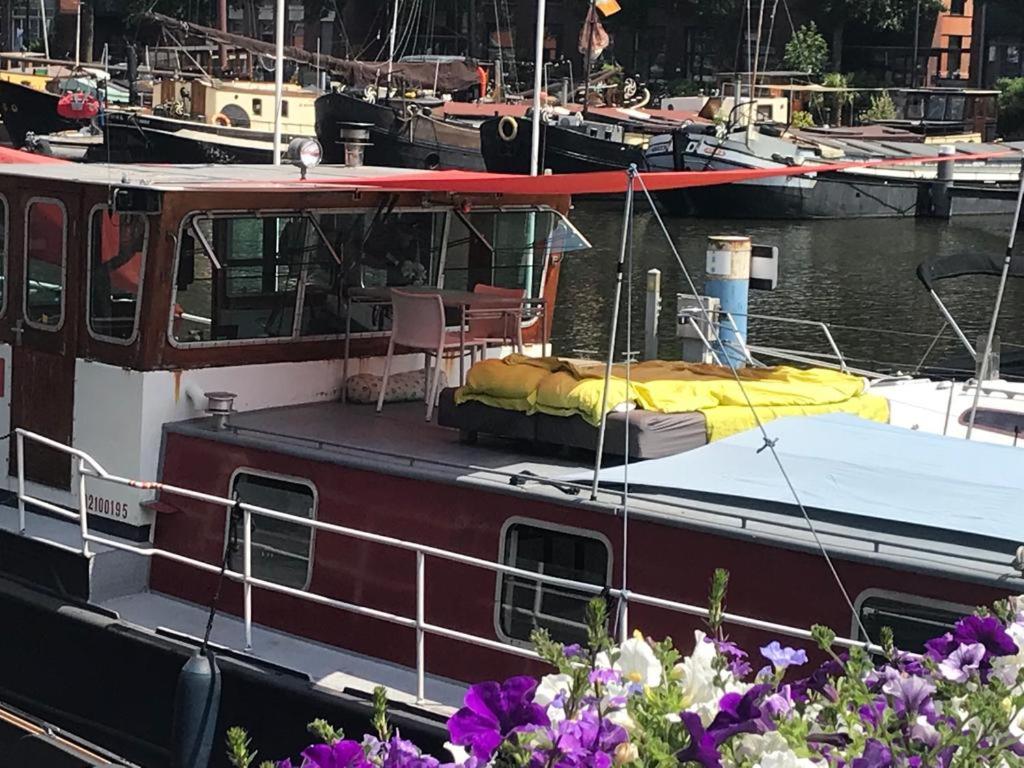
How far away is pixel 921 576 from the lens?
6.43 meters

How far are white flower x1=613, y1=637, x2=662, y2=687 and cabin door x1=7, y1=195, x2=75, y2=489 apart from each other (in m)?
5.99

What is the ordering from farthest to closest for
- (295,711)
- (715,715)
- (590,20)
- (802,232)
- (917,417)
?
1. (590,20)
2. (802,232)
3. (917,417)
4. (295,711)
5. (715,715)

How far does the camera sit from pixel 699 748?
3139 mm

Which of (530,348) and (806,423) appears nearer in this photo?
(806,423)

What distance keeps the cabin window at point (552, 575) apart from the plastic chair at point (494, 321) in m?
2.15

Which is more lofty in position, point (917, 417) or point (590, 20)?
point (590, 20)

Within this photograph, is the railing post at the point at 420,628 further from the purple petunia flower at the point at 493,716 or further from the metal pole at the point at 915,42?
the metal pole at the point at 915,42

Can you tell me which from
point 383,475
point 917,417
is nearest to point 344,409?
point 383,475

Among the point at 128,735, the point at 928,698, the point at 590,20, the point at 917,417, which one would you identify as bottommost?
the point at 128,735

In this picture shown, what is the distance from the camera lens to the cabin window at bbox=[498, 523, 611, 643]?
7.35 m

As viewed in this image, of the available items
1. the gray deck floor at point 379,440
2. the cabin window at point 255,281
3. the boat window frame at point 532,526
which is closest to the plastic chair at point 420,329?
the gray deck floor at point 379,440

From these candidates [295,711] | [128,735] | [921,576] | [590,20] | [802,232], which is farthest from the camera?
[590,20]

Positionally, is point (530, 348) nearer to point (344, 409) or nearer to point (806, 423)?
point (344, 409)

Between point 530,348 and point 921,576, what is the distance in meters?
4.23
